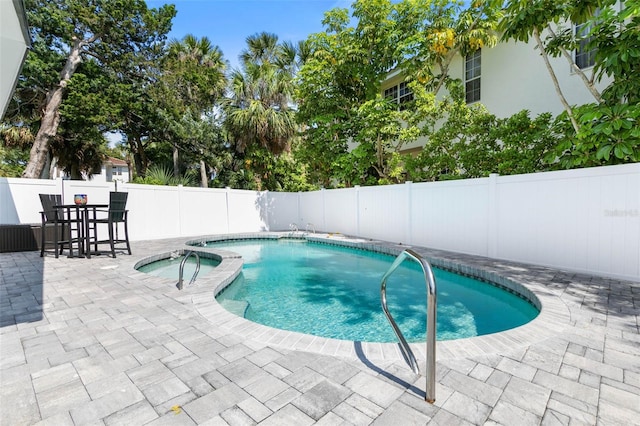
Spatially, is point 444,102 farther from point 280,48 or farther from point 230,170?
point 230,170

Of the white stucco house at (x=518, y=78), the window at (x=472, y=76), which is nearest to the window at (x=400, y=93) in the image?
the white stucco house at (x=518, y=78)

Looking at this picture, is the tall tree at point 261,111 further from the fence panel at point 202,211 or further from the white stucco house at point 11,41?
the white stucco house at point 11,41

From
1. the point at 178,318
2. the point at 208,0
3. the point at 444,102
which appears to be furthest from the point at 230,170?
the point at 178,318

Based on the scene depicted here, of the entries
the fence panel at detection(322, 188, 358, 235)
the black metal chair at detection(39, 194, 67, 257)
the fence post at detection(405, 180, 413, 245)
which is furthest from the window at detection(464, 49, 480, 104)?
the black metal chair at detection(39, 194, 67, 257)

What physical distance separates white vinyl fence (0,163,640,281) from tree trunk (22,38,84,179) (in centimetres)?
729

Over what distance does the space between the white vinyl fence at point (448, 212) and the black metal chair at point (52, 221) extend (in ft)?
4.32

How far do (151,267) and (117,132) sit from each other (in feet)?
46.0

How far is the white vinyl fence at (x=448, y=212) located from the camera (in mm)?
5094

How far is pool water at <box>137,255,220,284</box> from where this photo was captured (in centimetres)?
678

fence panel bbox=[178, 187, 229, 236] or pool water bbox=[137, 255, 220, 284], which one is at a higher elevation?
fence panel bbox=[178, 187, 229, 236]

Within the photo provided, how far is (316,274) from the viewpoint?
291 inches

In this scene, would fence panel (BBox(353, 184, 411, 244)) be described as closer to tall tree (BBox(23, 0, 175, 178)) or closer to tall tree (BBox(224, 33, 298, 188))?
tall tree (BBox(224, 33, 298, 188))

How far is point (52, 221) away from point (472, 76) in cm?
1366

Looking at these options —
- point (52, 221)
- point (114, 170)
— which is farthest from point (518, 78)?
point (114, 170)
